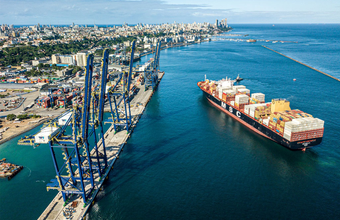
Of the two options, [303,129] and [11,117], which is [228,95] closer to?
[303,129]

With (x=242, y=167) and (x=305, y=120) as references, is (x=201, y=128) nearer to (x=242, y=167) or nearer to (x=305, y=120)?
(x=242, y=167)

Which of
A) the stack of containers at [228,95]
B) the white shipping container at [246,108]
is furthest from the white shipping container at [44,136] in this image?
the stack of containers at [228,95]

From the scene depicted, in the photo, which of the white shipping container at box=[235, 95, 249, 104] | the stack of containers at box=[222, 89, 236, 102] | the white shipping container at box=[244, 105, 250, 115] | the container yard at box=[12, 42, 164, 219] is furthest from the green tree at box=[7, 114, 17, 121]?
the white shipping container at box=[244, 105, 250, 115]

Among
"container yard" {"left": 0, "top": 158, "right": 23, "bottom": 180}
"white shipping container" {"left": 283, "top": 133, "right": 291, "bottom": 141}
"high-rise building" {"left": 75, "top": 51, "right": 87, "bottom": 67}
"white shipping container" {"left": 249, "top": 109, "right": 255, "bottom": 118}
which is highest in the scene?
"high-rise building" {"left": 75, "top": 51, "right": 87, "bottom": 67}

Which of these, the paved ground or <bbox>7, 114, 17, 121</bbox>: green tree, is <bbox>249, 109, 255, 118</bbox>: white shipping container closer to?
<bbox>7, 114, 17, 121</bbox>: green tree

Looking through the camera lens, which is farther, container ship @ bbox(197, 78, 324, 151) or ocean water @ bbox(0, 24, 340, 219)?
container ship @ bbox(197, 78, 324, 151)

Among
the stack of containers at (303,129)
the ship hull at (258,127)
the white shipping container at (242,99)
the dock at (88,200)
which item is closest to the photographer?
the dock at (88,200)

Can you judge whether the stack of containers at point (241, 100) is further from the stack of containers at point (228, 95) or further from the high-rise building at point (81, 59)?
the high-rise building at point (81, 59)

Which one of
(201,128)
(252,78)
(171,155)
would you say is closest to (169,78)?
(252,78)
